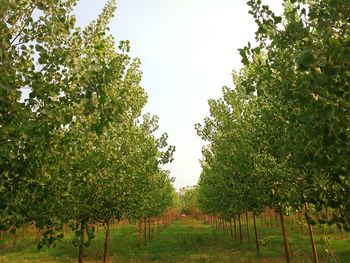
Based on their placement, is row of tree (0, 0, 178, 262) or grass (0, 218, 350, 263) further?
grass (0, 218, 350, 263)

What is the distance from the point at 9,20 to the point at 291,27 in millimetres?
5067

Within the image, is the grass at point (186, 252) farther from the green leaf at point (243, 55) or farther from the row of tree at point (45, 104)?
the green leaf at point (243, 55)

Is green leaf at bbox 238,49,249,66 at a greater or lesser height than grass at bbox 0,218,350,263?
greater

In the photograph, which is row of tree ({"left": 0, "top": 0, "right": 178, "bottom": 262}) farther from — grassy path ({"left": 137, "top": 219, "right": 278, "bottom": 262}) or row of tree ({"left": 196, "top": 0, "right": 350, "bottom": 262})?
grassy path ({"left": 137, "top": 219, "right": 278, "bottom": 262})

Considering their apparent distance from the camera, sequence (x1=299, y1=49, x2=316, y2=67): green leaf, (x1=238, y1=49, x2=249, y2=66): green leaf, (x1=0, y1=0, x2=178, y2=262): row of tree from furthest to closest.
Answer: (x1=0, y1=0, x2=178, y2=262): row of tree < (x1=238, y1=49, x2=249, y2=66): green leaf < (x1=299, y1=49, x2=316, y2=67): green leaf

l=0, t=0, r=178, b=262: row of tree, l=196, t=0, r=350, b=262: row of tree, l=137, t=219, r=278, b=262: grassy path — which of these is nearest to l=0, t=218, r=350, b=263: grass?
l=137, t=219, r=278, b=262: grassy path

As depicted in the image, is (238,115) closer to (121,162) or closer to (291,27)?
(121,162)

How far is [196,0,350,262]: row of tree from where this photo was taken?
10.5 feet

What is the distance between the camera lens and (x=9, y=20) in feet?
20.6

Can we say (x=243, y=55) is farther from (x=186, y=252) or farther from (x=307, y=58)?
(x=186, y=252)

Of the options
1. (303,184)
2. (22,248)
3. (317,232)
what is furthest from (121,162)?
(317,232)

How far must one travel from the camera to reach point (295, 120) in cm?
794

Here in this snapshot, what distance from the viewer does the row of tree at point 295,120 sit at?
10.5 ft

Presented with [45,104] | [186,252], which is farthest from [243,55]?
[186,252]
